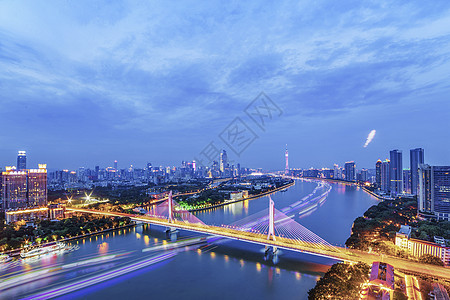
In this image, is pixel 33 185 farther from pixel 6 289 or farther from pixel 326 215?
pixel 326 215

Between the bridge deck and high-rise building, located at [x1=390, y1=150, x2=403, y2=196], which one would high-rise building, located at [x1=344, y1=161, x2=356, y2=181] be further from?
the bridge deck

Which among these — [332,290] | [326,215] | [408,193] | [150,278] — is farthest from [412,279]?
[408,193]

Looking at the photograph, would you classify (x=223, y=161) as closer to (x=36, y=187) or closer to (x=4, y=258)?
(x=36, y=187)

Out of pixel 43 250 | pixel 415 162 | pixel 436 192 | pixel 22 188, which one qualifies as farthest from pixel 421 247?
pixel 22 188

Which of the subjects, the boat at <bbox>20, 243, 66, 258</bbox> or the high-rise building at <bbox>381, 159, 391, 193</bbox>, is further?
the high-rise building at <bbox>381, 159, 391, 193</bbox>

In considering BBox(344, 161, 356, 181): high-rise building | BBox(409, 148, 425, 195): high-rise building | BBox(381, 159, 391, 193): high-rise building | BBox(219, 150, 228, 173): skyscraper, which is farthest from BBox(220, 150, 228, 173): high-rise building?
BBox(409, 148, 425, 195): high-rise building

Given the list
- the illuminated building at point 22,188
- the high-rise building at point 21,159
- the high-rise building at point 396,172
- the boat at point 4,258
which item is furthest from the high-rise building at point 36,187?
the high-rise building at point 396,172
